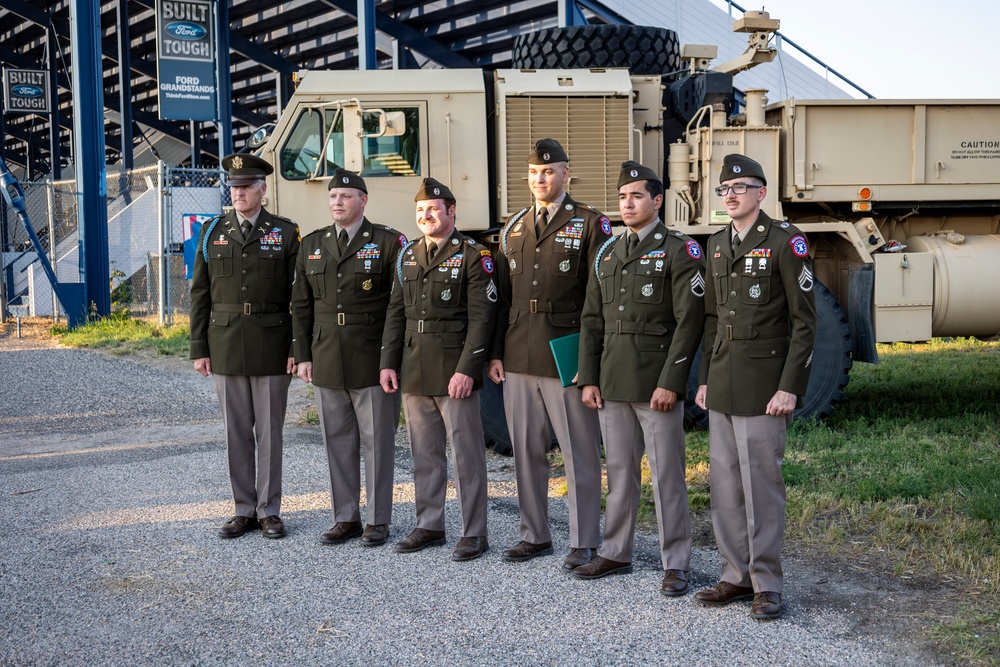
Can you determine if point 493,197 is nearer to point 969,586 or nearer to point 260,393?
point 260,393

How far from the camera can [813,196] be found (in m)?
7.59

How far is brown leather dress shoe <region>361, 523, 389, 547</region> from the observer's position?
501 centimetres

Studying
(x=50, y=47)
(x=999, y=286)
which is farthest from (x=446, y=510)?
(x=50, y=47)

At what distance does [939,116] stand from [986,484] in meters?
3.28

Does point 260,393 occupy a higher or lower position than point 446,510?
higher

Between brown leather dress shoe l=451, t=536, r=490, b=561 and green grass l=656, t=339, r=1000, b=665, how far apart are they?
3.72ft

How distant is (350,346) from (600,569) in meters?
1.70

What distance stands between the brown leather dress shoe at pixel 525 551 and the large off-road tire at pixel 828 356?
3.31 metres

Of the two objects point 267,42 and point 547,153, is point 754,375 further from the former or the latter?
point 267,42

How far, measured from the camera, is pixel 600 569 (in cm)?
450

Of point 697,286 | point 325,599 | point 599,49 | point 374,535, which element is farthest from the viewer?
point 599,49

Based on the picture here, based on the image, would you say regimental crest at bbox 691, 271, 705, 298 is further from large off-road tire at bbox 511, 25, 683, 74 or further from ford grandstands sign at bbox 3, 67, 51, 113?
ford grandstands sign at bbox 3, 67, 51, 113

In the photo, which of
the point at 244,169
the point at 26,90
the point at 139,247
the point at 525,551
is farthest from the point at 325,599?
the point at 26,90

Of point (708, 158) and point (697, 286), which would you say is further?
point (708, 158)
